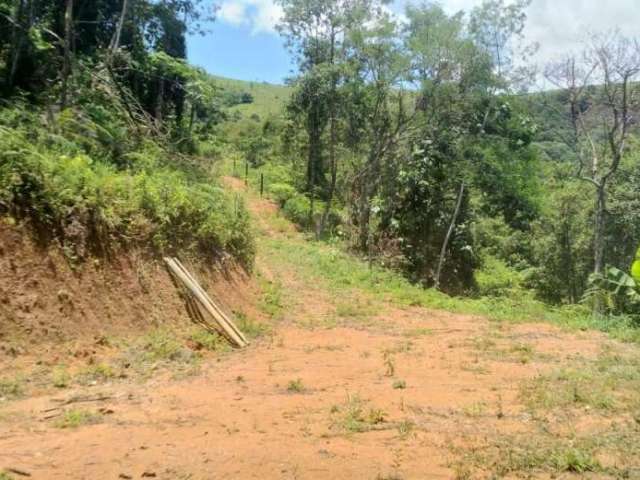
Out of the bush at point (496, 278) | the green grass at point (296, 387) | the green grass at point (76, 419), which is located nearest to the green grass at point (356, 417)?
the green grass at point (296, 387)

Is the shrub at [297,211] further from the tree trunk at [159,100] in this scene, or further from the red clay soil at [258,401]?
the red clay soil at [258,401]

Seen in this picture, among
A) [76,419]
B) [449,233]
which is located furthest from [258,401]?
[449,233]

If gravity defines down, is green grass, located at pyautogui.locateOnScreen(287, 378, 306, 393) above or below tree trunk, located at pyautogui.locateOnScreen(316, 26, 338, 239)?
below

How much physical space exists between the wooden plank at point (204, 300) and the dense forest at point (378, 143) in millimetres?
479

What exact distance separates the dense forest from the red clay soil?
4.34 ft

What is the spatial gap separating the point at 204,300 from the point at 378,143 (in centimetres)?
1388

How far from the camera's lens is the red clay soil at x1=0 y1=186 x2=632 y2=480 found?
432cm

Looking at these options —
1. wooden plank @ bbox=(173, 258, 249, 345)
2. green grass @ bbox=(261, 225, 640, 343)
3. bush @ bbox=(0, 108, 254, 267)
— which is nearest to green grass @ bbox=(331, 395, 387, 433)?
wooden plank @ bbox=(173, 258, 249, 345)

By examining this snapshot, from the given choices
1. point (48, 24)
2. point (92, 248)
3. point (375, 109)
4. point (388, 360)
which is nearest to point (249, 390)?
point (388, 360)

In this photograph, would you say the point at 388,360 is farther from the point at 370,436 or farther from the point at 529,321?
the point at 529,321

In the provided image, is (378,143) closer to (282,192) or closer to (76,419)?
(282,192)

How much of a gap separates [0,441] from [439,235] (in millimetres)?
18833

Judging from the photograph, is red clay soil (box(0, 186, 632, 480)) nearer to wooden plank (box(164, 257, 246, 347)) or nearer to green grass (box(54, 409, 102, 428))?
green grass (box(54, 409, 102, 428))

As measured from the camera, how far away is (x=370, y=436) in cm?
493
